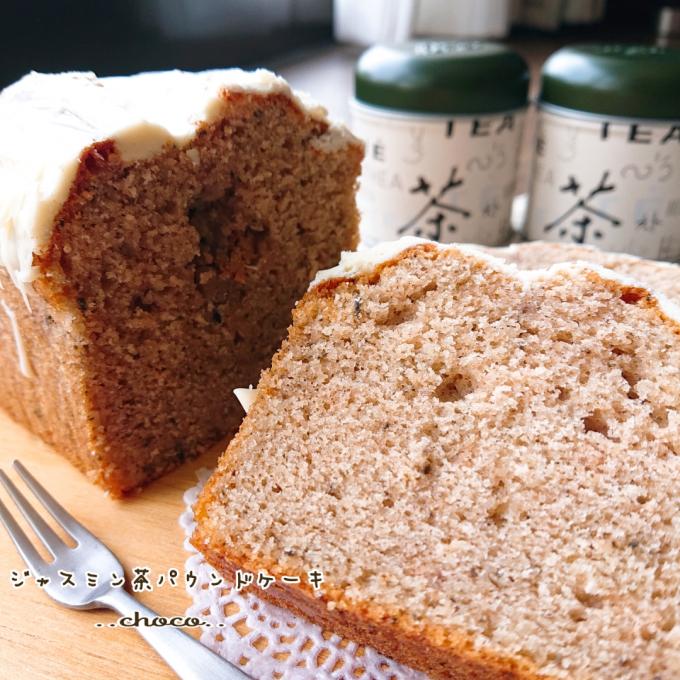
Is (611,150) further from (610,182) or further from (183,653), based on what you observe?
(183,653)

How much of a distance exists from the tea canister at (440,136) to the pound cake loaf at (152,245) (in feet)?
2.26

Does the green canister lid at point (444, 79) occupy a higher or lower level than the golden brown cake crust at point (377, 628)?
higher

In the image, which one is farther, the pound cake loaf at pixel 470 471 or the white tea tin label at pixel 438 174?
the white tea tin label at pixel 438 174

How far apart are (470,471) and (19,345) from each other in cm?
105

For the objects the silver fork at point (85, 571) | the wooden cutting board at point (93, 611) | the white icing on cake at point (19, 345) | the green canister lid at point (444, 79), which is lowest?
the wooden cutting board at point (93, 611)

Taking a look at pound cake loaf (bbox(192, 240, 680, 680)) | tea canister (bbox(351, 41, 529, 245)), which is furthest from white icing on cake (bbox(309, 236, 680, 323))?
tea canister (bbox(351, 41, 529, 245))

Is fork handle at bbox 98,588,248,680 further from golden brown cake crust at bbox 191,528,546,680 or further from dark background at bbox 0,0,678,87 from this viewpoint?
dark background at bbox 0,0,678,87

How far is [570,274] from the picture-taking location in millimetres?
1382

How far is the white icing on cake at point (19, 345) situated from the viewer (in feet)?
5.18

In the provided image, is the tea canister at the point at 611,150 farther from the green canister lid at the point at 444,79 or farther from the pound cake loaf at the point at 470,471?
the pound cake loaf at the point at 470,471

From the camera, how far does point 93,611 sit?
4.40 feet

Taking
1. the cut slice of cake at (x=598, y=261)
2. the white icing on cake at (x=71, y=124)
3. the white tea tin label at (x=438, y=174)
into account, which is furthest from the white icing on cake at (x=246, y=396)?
the white tea tin label at (x=438, y=174)

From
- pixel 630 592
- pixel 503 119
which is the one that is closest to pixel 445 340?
pixel 630 592

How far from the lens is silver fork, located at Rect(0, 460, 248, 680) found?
3.91ft
